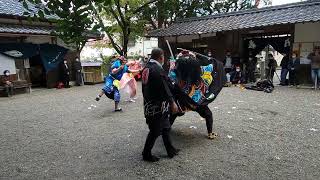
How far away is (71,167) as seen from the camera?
4.96m

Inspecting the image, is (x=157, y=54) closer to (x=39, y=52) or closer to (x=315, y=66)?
(x=315, y=66)

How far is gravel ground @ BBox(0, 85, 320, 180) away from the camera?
15.4ft

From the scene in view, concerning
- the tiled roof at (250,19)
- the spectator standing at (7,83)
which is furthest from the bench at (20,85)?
the tiled roof at (250,19)

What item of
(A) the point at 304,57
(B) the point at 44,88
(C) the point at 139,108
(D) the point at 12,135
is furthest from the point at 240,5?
(D) the point at 12,135

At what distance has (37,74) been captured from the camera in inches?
721

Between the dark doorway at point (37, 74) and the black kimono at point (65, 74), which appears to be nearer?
the black kimono at point (65, 74)

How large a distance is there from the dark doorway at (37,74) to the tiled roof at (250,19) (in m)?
6.69

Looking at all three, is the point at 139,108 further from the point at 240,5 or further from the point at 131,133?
the point at 240,5

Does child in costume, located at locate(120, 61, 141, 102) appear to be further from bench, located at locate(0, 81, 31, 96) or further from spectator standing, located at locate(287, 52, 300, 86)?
spectator standing, located at locate(287, 52, 300, 86)

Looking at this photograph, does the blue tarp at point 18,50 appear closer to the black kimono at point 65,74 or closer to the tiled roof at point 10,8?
the tiled roof at point 10,8

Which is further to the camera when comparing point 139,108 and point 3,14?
point 3,14

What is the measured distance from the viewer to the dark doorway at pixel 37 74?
18139 millimetres

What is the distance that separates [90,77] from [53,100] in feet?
21.9

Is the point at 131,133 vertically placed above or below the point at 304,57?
below
